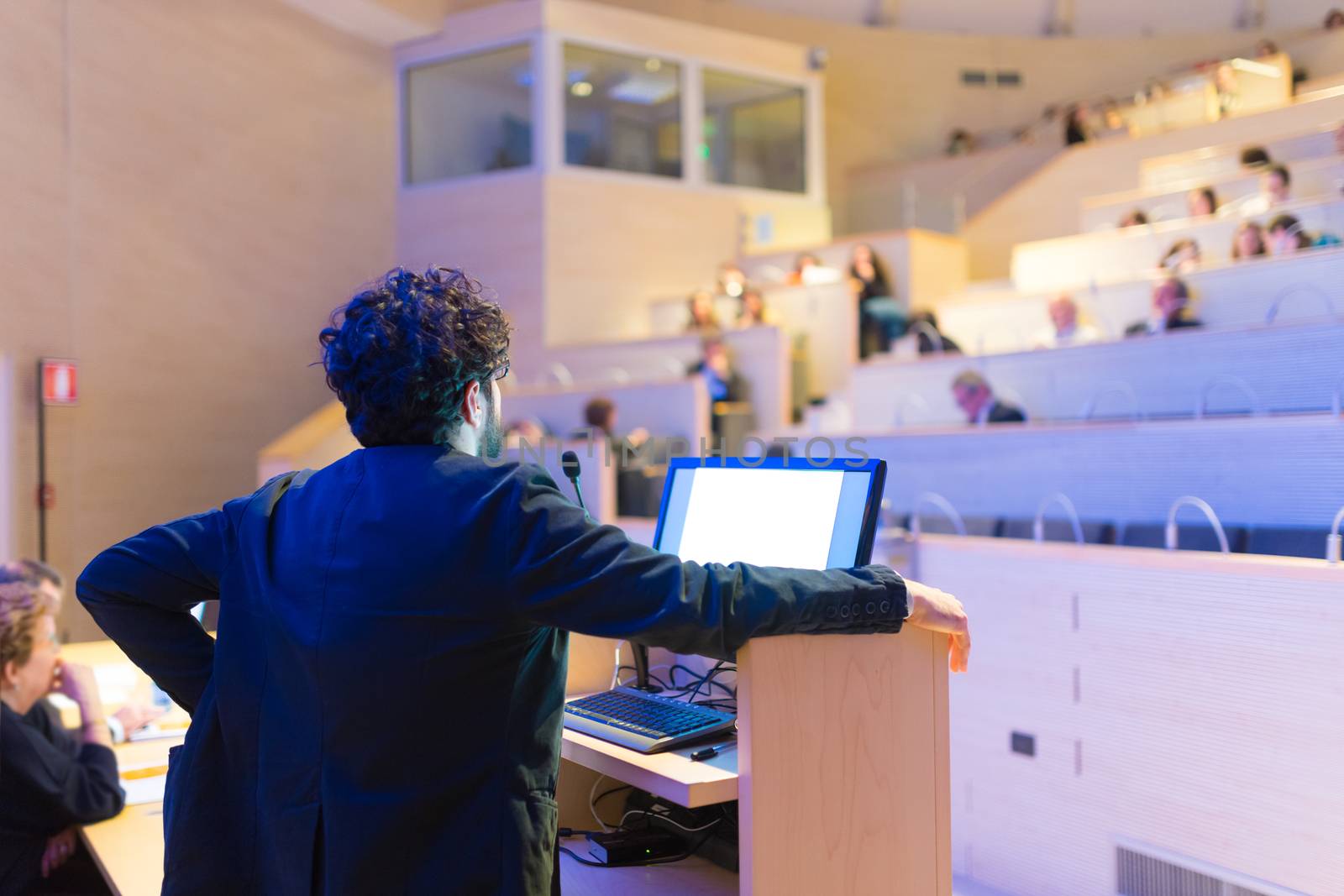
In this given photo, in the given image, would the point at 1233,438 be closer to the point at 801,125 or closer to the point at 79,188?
the point at 79,188

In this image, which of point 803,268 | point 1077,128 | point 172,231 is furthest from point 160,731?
point 1077,128

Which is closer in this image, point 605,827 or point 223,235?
point 605,827

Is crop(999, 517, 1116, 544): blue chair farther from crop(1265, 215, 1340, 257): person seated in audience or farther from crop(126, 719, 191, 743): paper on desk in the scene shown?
crop(126, 719, 191, 743): paper on desk

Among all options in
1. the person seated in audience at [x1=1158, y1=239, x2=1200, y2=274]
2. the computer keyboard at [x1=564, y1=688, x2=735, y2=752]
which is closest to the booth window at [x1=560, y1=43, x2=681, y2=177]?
the person seated in audience at [x1=1158, y1=239, x2=1200, y2=274]

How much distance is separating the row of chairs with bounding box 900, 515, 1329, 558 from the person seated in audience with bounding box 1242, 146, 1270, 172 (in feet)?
12.7

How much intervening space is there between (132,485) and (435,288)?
4.38 meters

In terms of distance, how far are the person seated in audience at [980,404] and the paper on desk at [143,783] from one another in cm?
304

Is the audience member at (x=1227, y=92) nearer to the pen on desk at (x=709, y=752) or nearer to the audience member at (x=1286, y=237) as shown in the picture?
the audience member at (x=1286, y=237)

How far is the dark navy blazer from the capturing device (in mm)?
1060

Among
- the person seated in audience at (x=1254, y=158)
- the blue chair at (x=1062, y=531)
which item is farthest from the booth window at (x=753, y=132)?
the blue chair at (x=1062, y=531)

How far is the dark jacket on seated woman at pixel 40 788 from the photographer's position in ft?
6.30

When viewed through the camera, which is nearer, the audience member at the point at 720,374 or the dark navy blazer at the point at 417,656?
the dark navy blazer at the point at 417,656

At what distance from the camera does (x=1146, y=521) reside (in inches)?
137

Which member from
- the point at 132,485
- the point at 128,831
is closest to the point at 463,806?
the point at 128,831
